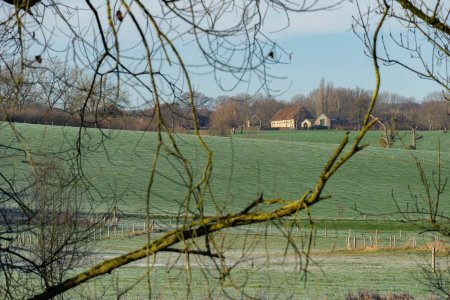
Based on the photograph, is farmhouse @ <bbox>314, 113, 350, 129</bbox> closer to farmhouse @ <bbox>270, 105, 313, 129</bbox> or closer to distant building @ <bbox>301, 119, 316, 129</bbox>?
distant building @ <bbox>301, 119, 316, 129</bbox>

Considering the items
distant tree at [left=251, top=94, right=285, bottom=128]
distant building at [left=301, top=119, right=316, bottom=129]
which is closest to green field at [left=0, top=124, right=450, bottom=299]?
distant tree at [left=251, top=94, right=285, bottom=128]

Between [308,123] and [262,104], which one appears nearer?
[262,104]

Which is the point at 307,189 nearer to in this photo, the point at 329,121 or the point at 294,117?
the point at 294,117

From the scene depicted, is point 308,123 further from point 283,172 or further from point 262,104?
point 262,104

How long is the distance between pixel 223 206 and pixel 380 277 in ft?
86.2

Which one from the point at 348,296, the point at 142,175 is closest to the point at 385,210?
the point at 142,175

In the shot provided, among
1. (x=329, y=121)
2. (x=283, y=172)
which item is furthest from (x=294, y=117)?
(x=283, y=172)

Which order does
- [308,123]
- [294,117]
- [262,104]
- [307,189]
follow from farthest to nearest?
[308,123]
[294,117]
[307,189]
[262,104]

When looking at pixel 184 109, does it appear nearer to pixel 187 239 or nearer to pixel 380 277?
pixel 187 239

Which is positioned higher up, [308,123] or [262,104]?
[262,104]

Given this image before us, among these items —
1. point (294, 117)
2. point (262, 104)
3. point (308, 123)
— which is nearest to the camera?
point (262, 104)

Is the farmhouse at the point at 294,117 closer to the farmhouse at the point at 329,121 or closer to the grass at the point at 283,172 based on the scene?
the farmhouse at the point at 329,121

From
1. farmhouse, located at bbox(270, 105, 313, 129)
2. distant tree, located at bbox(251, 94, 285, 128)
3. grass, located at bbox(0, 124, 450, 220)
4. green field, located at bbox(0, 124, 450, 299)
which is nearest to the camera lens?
distant tree, located at bbox(251, 94, 285, 128)

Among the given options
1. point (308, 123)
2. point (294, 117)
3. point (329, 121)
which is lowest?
point (308, 123)
